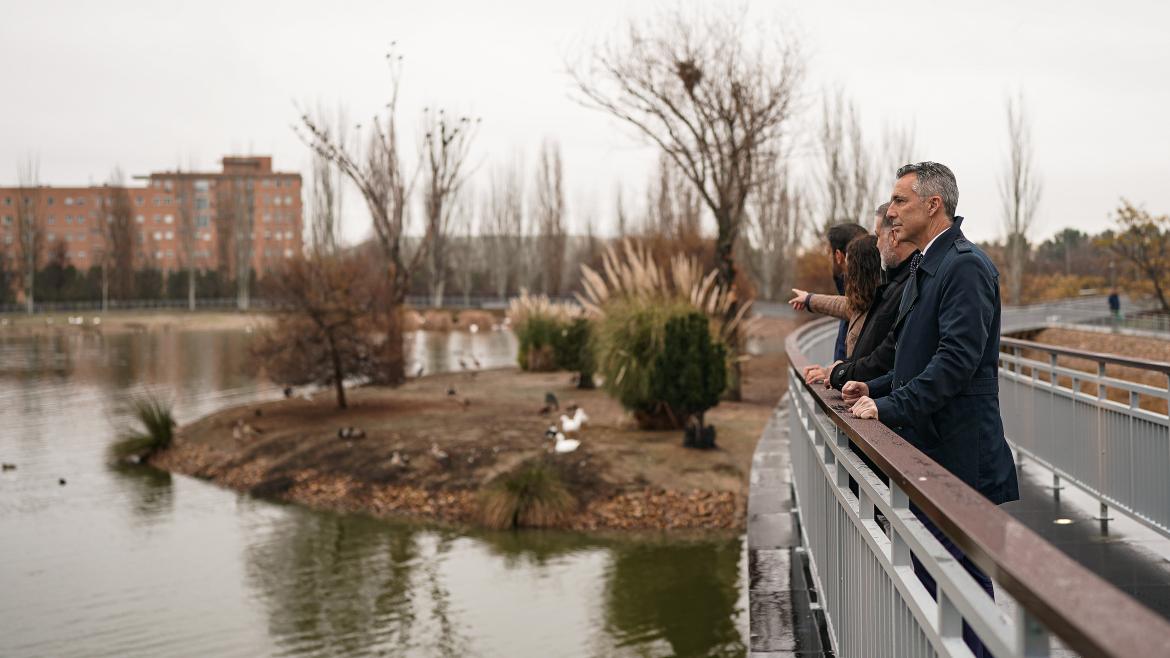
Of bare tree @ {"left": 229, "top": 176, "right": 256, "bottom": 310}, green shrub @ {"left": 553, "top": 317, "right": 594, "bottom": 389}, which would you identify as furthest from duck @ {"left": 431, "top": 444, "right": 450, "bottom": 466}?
bare tree @ {"left": 229, "top": 176, "right": 256, "bottom": 310}

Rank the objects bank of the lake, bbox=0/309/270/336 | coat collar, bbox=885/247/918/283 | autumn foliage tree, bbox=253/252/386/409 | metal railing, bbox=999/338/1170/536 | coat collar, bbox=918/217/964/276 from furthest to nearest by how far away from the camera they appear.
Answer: bank of the lake, bbox=0/309/270/336, autumn foliage tree, bbox=253/252/386/409, metal railing, bbox=999/338/1170/536, coat collar, bbox=885/247/918/283, coat collar, bbox=918/217/964/276

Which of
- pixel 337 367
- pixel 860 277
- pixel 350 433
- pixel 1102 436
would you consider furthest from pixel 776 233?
pixel 860 277

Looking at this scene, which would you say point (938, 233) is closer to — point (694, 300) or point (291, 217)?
point (694, 300)

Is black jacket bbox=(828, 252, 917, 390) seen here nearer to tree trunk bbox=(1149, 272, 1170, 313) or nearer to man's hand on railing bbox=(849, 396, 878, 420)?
man's hand on railing bbox=(849, 396, 878, 420)

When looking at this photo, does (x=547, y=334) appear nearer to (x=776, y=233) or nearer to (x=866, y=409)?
(x=866, y=409)

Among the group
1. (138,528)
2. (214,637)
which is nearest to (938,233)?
(214,637)

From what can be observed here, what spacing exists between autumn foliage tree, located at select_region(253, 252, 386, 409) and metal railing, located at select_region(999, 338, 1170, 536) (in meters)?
16.0

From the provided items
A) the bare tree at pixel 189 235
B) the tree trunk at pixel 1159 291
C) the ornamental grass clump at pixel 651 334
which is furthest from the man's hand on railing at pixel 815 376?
the bare tree at pixel 189 235

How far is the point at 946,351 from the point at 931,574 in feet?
4.52

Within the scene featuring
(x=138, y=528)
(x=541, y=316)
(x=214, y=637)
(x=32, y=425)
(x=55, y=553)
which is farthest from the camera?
(x=541, y=316)

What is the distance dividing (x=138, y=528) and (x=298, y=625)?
5.08m

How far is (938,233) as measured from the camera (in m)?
3.82

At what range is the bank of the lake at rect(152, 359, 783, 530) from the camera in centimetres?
1523

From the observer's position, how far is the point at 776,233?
2510 inches
